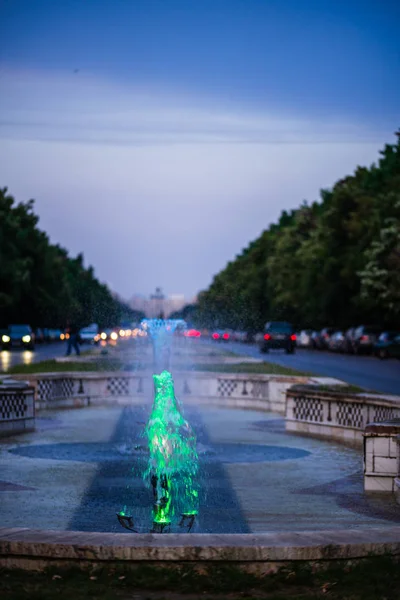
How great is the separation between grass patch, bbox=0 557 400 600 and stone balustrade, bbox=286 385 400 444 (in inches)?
361

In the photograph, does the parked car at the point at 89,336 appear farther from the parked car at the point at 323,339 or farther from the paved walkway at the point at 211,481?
the paved walkway at the point at 211,481

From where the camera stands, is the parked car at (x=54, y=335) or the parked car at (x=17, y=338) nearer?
the parked car at (x=17, y=338)

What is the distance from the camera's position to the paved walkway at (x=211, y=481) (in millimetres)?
10594

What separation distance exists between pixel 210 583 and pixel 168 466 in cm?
709

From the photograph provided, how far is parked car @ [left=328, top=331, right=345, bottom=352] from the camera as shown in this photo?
77.2 metres

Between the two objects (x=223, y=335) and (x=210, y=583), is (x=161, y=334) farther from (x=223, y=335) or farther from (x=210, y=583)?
(x=223, y=335)

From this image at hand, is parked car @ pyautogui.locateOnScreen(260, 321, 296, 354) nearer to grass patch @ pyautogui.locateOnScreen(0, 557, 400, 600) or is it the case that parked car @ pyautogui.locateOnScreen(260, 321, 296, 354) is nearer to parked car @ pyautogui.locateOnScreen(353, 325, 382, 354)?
parked car @ pyautogui.locateOnScreen(353, 325, 382, 354)

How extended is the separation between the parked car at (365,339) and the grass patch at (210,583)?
61620 millimetres

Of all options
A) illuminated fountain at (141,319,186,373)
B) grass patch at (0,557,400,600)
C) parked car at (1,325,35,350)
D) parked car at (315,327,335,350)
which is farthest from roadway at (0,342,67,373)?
grass patch at (0,557,400,600)

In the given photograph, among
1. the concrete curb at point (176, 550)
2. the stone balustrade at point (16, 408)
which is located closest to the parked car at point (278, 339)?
the stone balustrade at point (16, 408)

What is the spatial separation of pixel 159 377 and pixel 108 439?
157 inches

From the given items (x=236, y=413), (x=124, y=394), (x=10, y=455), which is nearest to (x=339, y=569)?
(x=10, y=455)

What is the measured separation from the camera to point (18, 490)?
40.8 feet

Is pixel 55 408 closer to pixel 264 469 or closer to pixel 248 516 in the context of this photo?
pixel 264 469
